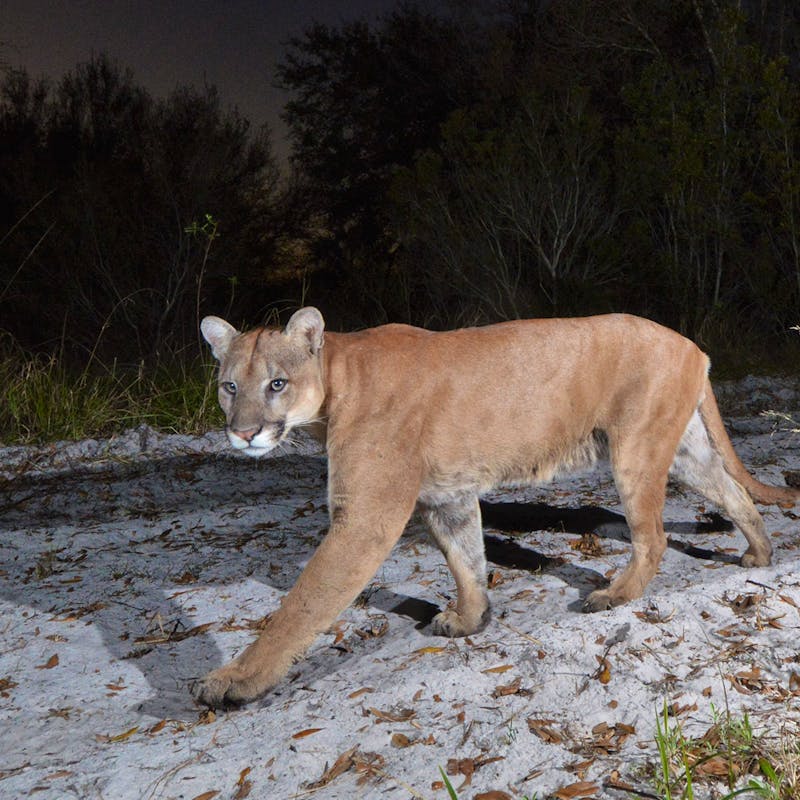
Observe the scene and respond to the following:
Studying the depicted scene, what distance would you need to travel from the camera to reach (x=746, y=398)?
8531mm

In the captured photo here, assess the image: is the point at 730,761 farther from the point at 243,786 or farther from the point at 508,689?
the point at 243,786

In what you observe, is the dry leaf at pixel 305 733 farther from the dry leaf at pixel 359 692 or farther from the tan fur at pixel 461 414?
the tan fur at pixel 461 414

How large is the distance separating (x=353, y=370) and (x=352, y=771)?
1.43 metres

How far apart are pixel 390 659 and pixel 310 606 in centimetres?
41

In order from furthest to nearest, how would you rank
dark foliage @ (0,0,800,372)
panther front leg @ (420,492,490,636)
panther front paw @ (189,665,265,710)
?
dark foliage @ (0,0,800,372) < panther front leg @ (420,492,490,636) < panther front paw @ (189,665,265,710)

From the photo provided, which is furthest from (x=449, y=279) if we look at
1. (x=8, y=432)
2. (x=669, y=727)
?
(x=669, y=727)

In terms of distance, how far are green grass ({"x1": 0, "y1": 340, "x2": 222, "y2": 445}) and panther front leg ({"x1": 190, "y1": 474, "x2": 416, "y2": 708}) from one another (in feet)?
14.5

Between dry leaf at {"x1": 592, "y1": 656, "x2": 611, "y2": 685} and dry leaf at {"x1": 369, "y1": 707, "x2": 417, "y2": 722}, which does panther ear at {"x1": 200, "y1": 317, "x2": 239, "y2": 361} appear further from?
dry leaf at {"x1": 592, "y1": 656, "x2": 611, "y2": 685}

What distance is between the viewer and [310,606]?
312cm

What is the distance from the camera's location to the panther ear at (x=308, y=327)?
11.1 feet

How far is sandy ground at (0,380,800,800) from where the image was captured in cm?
270

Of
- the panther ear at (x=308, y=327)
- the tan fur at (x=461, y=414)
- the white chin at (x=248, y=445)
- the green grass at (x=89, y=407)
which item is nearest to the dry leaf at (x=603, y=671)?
the tan fur at (x=461, y=414)

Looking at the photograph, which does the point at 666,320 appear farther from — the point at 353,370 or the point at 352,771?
the point at 352,771

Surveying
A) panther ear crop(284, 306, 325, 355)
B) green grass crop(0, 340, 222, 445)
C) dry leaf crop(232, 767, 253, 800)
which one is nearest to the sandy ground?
dry leaf crop(232, 767, 253, 800)
